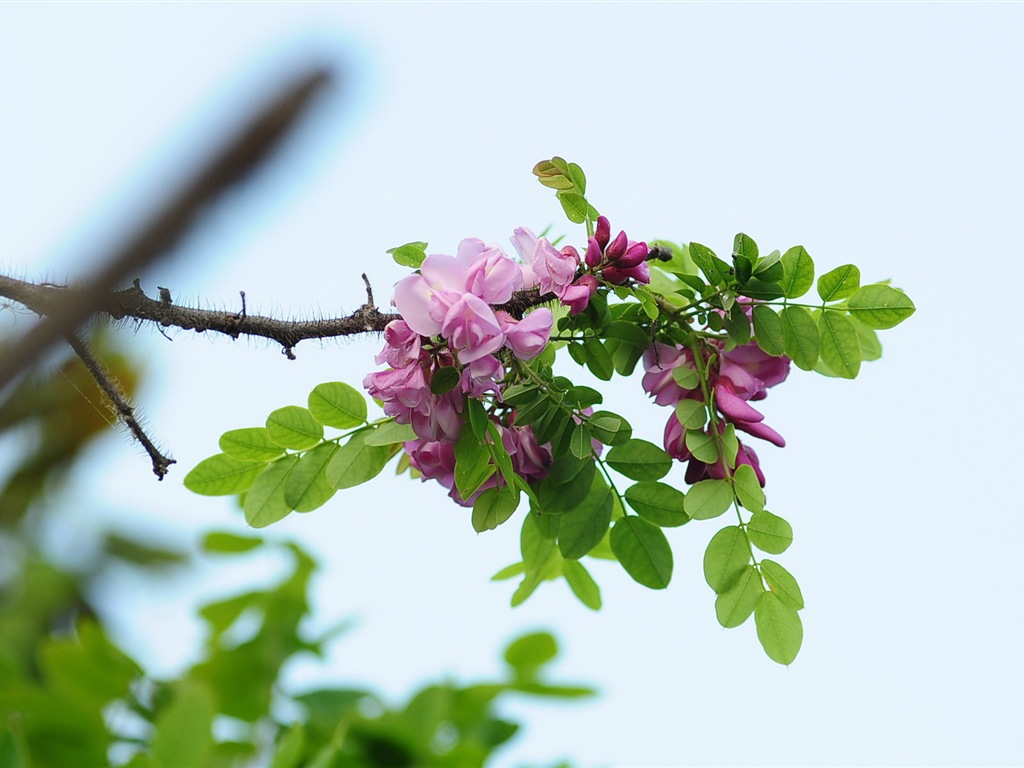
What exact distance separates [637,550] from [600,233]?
1.34ft

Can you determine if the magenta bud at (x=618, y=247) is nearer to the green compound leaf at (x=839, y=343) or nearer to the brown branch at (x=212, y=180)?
the green compound leaf at (x=839, y=343)

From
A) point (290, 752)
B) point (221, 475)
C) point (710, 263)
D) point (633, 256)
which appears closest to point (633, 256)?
point (633, 256)

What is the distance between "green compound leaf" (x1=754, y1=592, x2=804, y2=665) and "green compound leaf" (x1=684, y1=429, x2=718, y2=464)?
179 millimetres

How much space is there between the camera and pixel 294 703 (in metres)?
2.13

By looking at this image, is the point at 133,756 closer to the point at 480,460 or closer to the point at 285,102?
the point at 480,460

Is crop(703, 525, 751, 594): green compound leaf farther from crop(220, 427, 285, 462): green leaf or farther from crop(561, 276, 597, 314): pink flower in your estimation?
crop(220, 427, 285, 462): green leaf

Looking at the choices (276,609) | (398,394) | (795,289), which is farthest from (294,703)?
(795,289)

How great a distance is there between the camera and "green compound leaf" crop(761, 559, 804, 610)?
3.93 feet

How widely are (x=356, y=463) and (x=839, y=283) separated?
24.2 inches

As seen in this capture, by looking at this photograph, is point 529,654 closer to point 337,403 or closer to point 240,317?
point 337,403

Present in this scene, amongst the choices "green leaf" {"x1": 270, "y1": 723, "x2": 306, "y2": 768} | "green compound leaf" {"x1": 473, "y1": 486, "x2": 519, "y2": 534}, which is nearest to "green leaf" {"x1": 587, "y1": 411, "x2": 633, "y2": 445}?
"green compound leaf" {"x1": 473, "y1": 486, "x2": 519, "y2": 534}

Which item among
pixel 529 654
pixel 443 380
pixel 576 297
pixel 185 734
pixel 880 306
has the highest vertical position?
pixel 880 306

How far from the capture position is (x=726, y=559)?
1.22m

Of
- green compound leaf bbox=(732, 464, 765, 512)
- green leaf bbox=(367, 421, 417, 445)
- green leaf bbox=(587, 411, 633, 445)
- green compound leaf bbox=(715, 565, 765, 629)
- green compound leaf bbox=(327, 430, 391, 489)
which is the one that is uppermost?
green leaf bbox=(587, 411, 633, 445)
